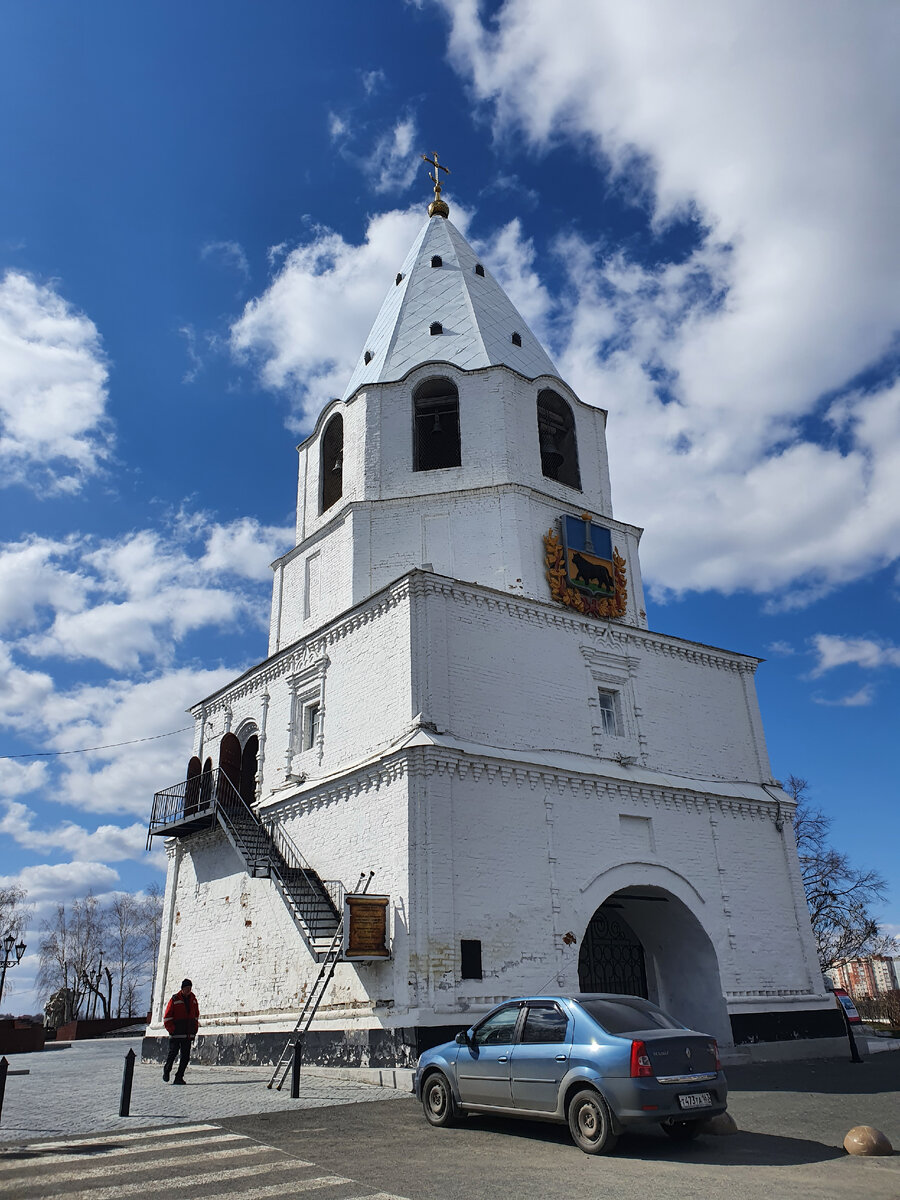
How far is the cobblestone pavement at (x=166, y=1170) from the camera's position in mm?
6660

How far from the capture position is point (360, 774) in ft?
54.4

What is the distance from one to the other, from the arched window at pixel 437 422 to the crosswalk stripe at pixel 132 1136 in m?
15.9

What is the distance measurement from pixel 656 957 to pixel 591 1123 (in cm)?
1211

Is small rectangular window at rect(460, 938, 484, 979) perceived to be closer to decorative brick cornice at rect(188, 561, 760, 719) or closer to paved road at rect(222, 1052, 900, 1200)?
paved road at rect(222, 1052, 900, 1200)

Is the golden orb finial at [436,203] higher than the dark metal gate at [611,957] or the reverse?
higher

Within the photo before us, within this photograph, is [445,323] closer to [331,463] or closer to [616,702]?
[331,463]

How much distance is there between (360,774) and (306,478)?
10.3 meters

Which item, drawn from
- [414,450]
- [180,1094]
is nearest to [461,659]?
[414,450]

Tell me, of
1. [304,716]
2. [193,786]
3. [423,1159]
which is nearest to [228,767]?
[193,786]

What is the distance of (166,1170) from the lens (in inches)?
290

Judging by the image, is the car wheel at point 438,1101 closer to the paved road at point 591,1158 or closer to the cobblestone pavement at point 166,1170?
the paved road at point 591,1158

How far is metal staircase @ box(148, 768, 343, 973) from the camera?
634 inches

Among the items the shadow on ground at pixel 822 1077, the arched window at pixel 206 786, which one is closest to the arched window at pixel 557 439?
the arched window at pixel 206 786

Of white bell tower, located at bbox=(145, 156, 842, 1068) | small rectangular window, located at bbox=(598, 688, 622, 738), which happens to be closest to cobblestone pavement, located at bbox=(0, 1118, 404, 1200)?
white bell tower, located at bbox=(145, 156, 842, 1068)
